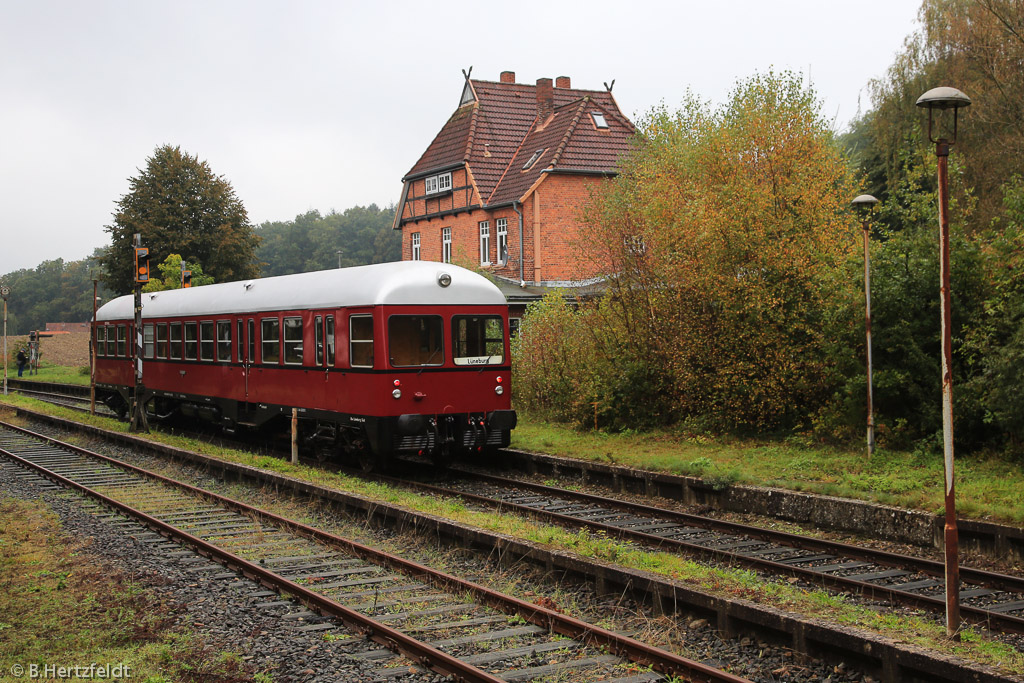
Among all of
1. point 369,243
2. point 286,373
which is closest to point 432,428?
point 286,373

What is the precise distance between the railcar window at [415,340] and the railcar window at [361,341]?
0.34 metres

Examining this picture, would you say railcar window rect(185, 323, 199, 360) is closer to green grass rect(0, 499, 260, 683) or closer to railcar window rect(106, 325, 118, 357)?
railcar window rect(106, 325, 118, 357)

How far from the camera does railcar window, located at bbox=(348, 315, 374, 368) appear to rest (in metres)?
14.7

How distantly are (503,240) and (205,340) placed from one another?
57.6 ft

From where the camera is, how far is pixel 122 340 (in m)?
25.7

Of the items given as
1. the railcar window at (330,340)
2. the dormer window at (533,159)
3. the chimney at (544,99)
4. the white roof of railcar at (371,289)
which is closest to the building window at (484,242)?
the dormer window at (533,159)

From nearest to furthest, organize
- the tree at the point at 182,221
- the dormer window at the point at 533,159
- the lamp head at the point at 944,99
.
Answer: the lamp head at the point at 944,99 → the dormer window at the point at 533,159 → the tree at the point at 182,221

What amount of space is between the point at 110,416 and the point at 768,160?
20.0 m

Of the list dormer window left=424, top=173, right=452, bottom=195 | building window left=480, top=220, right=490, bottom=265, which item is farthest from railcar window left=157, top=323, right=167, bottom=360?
dormer window left=424, top=173, right=452, bottom=195

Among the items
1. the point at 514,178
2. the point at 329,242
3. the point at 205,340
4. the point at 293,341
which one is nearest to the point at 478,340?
the point at 293,341

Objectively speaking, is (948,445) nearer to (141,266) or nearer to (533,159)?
(141,266)

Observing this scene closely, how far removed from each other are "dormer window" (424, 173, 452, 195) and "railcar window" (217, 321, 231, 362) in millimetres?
20910

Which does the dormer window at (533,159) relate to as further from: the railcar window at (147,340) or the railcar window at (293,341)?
the railcar window at (293,341)

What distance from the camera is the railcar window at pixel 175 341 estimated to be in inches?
869
